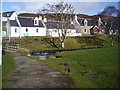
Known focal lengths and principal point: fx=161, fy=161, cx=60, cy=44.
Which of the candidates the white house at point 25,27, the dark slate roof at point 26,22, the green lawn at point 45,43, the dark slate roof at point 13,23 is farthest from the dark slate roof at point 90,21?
the dark slate roof at point 13,23

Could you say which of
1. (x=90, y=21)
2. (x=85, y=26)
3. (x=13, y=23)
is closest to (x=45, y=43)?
(x=13, y=23)

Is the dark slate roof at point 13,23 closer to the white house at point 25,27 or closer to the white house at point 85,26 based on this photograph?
the white house at point 25,27

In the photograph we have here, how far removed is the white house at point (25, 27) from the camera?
93.7ft

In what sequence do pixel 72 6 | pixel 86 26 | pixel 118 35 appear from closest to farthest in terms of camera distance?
pixel 72 6 < pixel 118 35 < pixel 86 26

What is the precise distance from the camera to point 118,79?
6.18 metres

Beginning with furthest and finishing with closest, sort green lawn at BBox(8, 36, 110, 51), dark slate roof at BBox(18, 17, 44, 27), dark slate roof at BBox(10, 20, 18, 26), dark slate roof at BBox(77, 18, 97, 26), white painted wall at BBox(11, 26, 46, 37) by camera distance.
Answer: dark slate roof at BBox(77, 18, 97, 26), dark slate roof at BBox(18, 17, 44, 27), dark slate roof at BBox(10, 20, 18, 26), white painted wall at BBox(11, 26, 46, 37), green lawn at BBox(8, 36, 110, 51)

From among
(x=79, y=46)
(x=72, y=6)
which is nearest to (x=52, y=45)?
(x=79, y=46)

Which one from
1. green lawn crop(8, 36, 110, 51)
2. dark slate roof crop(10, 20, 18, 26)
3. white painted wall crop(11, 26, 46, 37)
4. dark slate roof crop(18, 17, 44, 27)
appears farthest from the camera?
dark slate roof crop(18, 17, 44, 27)

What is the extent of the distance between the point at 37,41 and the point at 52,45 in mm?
2404

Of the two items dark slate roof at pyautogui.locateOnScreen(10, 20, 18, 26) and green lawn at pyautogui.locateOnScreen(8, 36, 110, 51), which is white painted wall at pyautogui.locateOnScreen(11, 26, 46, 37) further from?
green lawn at pyautogui.locateOnScreen(8, 36, 110, 51)

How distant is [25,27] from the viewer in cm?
2989

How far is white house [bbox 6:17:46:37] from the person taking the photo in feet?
93.7

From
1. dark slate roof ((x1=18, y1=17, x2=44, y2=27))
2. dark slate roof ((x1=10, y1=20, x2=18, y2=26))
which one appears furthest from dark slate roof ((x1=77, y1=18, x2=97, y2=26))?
dark slate roof ((x1=10, y1=20, x2=18, y2=26))

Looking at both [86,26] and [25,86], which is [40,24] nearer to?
[86,26]
